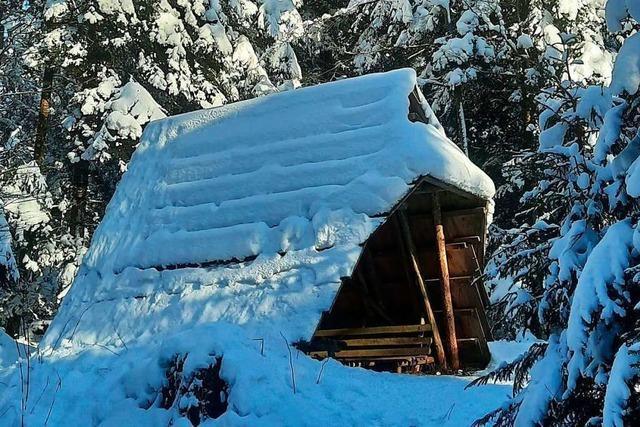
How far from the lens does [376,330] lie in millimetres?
8695

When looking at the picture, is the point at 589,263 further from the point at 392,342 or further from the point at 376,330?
the point at 376,330

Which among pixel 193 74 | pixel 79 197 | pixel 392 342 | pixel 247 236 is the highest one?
pixel 247 236

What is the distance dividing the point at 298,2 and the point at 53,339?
15.2m

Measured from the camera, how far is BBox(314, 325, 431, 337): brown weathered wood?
8250mm

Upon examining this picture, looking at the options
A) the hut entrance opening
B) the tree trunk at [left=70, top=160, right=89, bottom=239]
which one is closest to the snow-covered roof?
the hut entrance opening

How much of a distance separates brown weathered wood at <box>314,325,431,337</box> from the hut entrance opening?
0.5 inches

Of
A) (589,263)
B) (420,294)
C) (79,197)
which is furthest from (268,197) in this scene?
(79,197)

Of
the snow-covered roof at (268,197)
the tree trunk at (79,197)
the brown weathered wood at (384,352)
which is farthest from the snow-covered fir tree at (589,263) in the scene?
the tree trunk at (79,197)

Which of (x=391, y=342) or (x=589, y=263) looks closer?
(x=589, y=263)

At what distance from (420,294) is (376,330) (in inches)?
38.4

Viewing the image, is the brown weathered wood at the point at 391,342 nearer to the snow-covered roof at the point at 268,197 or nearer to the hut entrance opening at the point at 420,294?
the hut entrance opening at the point at 420,294

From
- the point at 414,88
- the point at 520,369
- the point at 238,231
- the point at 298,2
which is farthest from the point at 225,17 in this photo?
the point at 520,369

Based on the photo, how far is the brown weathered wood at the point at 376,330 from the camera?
8.25m

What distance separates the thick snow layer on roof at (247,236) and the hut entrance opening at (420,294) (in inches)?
44.3
